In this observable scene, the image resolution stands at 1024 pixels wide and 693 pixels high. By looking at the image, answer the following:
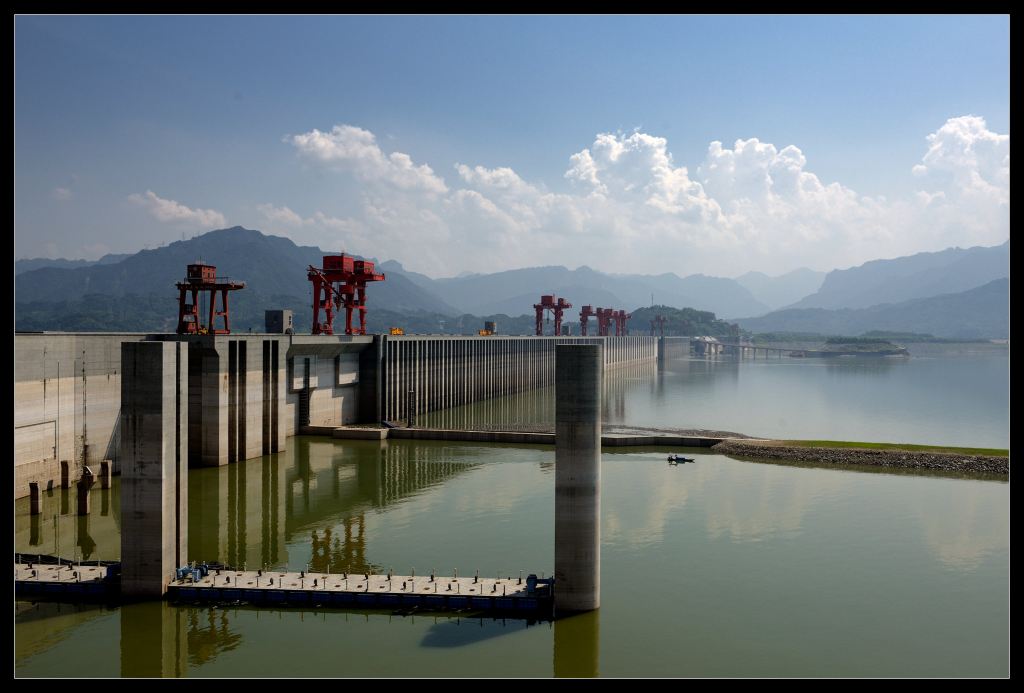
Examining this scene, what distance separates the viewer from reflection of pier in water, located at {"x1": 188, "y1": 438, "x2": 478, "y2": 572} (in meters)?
36.1

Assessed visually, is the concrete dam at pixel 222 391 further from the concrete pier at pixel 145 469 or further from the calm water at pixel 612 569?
the calm water at pixel 612 569

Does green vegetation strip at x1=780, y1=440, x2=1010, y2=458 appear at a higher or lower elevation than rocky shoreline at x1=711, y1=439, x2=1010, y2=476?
higher

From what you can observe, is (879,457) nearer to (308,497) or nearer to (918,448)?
(918,448)

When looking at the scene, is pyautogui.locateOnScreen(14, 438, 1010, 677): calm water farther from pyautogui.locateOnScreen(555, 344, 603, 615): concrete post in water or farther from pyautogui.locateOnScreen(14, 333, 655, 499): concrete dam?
pyautogui.locateOnScreen(14, 333, 655, 499): concrete dam

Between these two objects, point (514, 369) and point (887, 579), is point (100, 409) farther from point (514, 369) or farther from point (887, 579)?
point (514, 369)

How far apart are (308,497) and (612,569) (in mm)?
22430

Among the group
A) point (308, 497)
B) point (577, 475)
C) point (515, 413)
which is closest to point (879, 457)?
point (577, 475)

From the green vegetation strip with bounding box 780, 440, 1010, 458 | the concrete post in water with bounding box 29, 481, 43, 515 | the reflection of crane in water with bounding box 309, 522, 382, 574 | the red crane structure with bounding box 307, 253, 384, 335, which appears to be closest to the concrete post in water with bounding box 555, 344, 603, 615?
the reflection of crane in water with bounding box 309, 522, 382, 574

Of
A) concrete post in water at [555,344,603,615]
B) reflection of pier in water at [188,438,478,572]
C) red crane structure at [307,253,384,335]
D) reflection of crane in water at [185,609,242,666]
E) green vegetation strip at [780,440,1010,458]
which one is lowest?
reflection of crane in water at [185,609,242,666]

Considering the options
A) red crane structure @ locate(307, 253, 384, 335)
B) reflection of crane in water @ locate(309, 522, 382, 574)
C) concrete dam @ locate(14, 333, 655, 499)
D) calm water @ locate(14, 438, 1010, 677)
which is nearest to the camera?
calm water @ locate(14, 438, 1010, 677)

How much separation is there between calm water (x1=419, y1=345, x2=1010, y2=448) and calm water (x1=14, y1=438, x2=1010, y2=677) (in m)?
27.6

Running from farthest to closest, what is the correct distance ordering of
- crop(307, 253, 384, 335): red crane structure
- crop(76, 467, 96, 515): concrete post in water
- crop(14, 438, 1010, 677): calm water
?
crop(307, 253, 384, 335): red crane structure < crop(76, 467, 96, 515): concrete post in water < crop(14, 438, 1010, 677): calm water

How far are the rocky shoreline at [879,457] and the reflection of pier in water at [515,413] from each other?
20.3 metres
